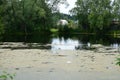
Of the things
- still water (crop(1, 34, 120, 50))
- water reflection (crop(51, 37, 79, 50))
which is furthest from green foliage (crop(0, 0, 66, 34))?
water reflection (crop(51, 37, 79, 50))

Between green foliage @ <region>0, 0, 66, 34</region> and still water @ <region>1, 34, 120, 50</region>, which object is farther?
green foliage @ <region>0, 0, 66, 34</region>

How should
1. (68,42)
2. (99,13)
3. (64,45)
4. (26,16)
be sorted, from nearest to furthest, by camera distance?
(64,45) < (68,42) < (26,16) < (99,13)

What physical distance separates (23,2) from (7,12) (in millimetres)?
4698

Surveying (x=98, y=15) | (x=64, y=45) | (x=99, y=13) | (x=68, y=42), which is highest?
(x=99, y=13)

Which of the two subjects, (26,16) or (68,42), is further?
(26,16)

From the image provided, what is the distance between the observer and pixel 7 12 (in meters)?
66.8

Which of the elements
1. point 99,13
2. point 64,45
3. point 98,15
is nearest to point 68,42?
point 64,45

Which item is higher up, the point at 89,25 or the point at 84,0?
the point at 84,0

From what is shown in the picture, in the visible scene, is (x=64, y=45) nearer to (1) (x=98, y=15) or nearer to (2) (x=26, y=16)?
(2) (x=26, y=16)

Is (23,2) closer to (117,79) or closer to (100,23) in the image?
(100,23)

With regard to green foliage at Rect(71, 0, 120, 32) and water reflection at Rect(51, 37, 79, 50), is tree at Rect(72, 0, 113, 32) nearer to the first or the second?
green foliage at Rect(71, 0, 120, 32)

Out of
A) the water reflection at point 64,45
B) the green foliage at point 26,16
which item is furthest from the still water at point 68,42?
the green foliage at point 26,16

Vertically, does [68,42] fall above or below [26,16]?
below

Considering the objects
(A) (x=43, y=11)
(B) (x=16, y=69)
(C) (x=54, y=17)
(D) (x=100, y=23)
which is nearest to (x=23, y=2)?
(A) (x=43, y=11)
